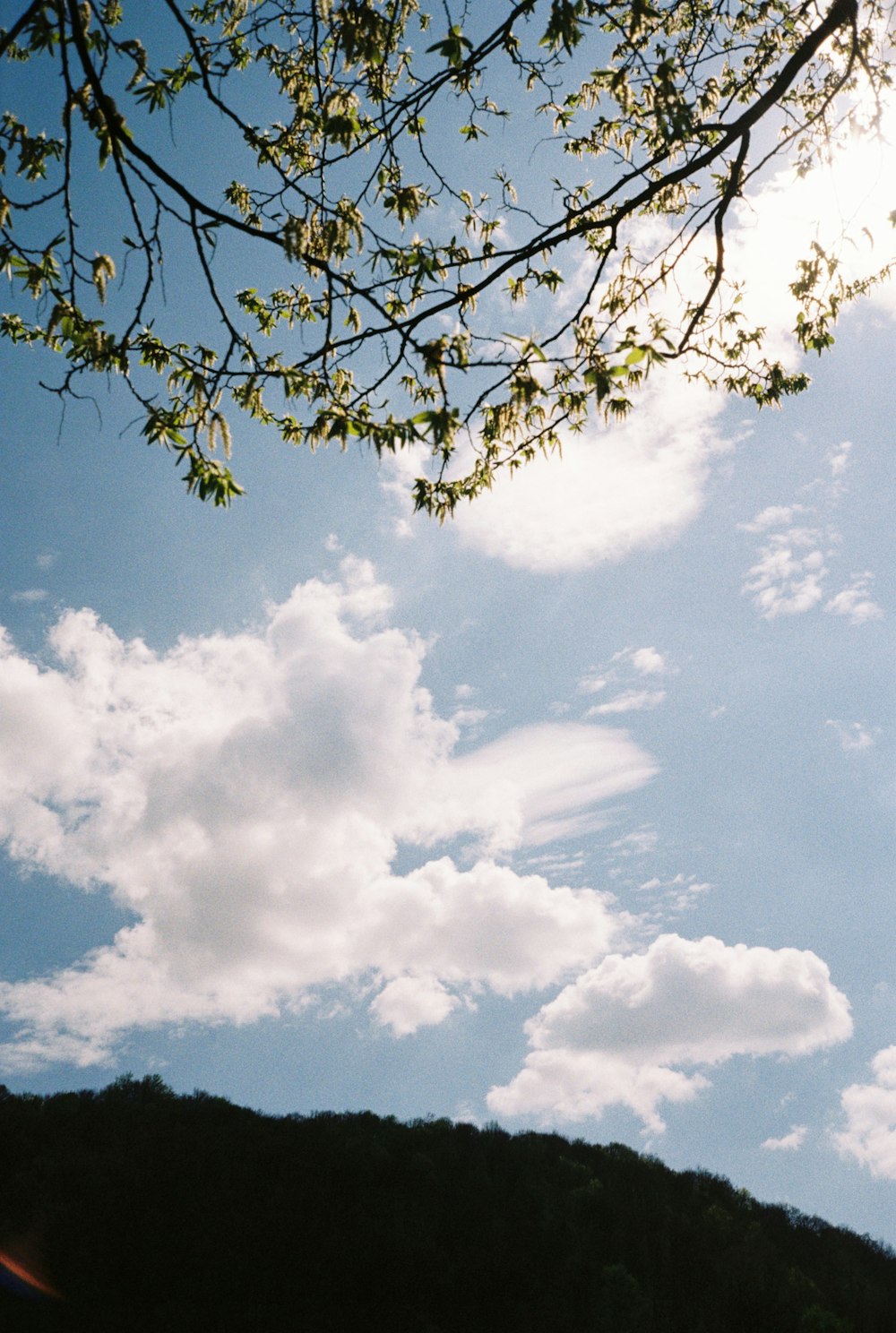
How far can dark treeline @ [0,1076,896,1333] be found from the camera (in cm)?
1284

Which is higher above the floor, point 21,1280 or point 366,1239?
point 366,1239

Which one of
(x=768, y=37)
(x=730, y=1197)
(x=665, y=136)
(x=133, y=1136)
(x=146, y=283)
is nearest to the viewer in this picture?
(x=146, y=283)

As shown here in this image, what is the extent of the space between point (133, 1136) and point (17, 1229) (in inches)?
133

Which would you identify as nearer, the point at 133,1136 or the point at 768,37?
the point at 768,37

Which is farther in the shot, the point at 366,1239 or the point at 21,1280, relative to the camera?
the point at 366,1239

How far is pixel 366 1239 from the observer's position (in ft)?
47.4

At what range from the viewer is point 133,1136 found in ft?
56.4

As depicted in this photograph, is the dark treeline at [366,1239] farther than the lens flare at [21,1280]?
Yes

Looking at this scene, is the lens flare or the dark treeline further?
the dark treeline

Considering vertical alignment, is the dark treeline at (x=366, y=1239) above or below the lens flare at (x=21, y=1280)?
above

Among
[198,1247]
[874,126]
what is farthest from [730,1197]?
[874,126]

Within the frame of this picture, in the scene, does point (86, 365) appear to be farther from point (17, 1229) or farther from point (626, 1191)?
point (626, 1191)

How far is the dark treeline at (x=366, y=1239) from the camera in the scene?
12.8m

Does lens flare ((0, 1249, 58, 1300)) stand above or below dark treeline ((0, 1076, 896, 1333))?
below
